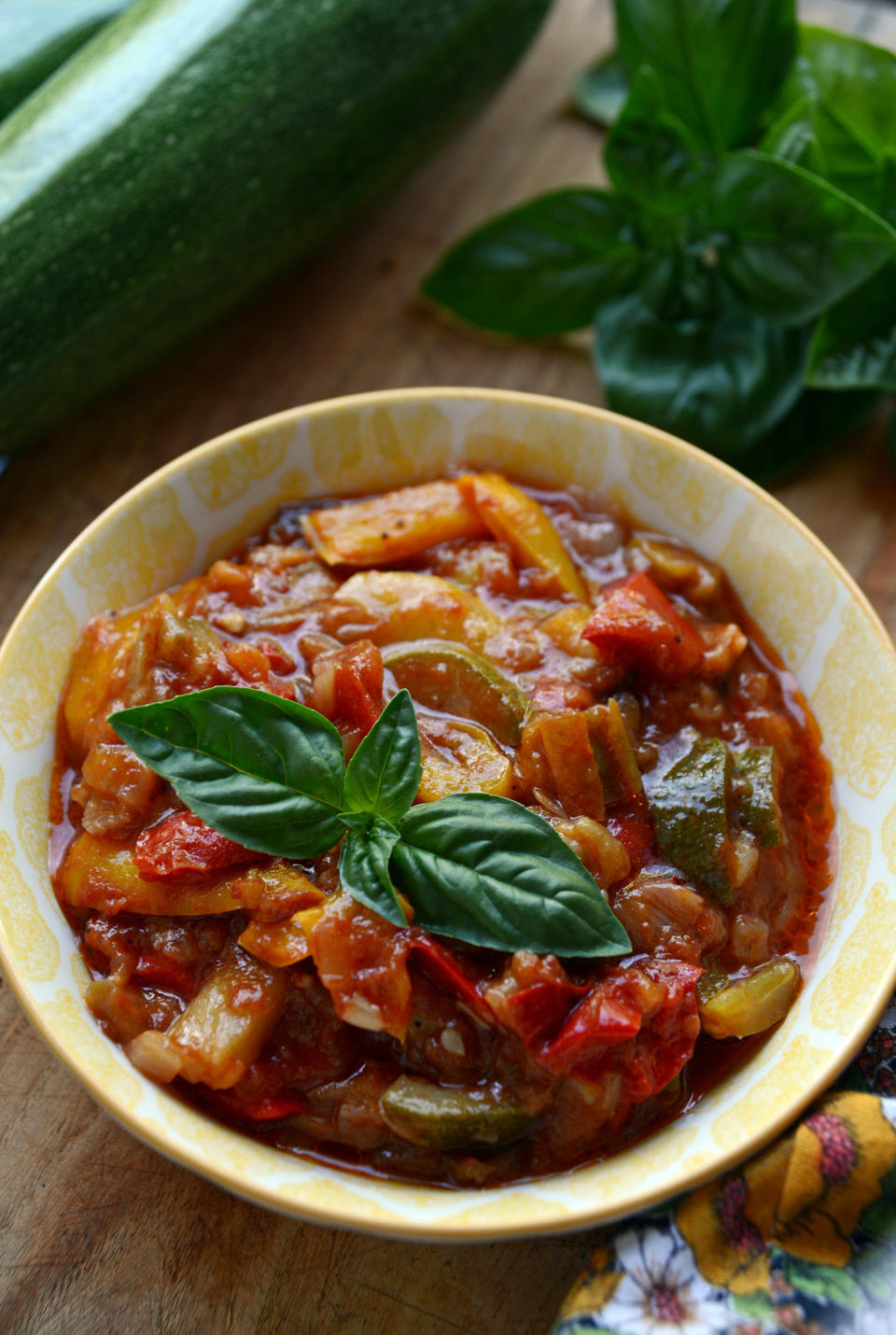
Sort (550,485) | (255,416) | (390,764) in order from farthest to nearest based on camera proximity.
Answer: (255,416) < (550,485) < (390,764)

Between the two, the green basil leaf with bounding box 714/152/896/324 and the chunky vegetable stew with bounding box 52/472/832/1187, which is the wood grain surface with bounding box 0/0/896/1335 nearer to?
the chunky vegetable stew with bounding box 52/472/832/1187

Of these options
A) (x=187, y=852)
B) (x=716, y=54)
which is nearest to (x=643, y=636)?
(x=187, y=852)

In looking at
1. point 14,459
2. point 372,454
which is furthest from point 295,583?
point 14,459

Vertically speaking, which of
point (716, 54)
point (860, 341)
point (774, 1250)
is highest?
point (716, 54)

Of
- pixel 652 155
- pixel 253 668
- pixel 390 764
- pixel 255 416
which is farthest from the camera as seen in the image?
pixel 255 416

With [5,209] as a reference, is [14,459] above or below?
below

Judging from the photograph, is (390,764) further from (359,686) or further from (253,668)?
(253,668)

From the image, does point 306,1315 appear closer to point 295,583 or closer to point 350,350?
point 295,583

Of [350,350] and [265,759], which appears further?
[350,350]
